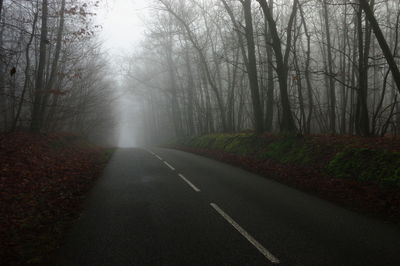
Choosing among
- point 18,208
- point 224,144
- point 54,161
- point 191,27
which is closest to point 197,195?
point 18,208

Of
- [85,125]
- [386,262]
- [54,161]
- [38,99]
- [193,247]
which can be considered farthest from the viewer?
[85,125]

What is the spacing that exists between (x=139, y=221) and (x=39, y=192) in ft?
12.4

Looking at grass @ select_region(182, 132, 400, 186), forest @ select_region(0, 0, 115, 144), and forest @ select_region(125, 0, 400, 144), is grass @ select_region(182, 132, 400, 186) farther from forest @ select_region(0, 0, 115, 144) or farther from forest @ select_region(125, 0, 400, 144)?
forest @ select_region(0, 0, 115, 144)

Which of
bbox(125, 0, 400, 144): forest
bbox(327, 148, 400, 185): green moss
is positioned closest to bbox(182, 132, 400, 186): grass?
bbox(327, 148, 400, 185): green moss

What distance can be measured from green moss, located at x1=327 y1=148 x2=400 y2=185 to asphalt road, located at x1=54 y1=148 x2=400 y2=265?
1.82 metres

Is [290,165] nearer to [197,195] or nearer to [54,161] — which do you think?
[197,195]

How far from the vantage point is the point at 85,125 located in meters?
31.6

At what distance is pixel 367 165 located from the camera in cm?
769

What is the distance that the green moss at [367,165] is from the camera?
6.82m

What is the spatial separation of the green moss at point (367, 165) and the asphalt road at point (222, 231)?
182cm

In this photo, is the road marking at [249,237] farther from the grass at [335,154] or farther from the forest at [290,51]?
the forest at [290,51]

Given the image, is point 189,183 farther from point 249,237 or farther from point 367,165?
point 367,165

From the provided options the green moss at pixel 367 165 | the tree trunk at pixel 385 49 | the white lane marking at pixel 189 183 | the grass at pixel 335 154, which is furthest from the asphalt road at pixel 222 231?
the tree trunk at pixel 385 49

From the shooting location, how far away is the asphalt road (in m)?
3.94
